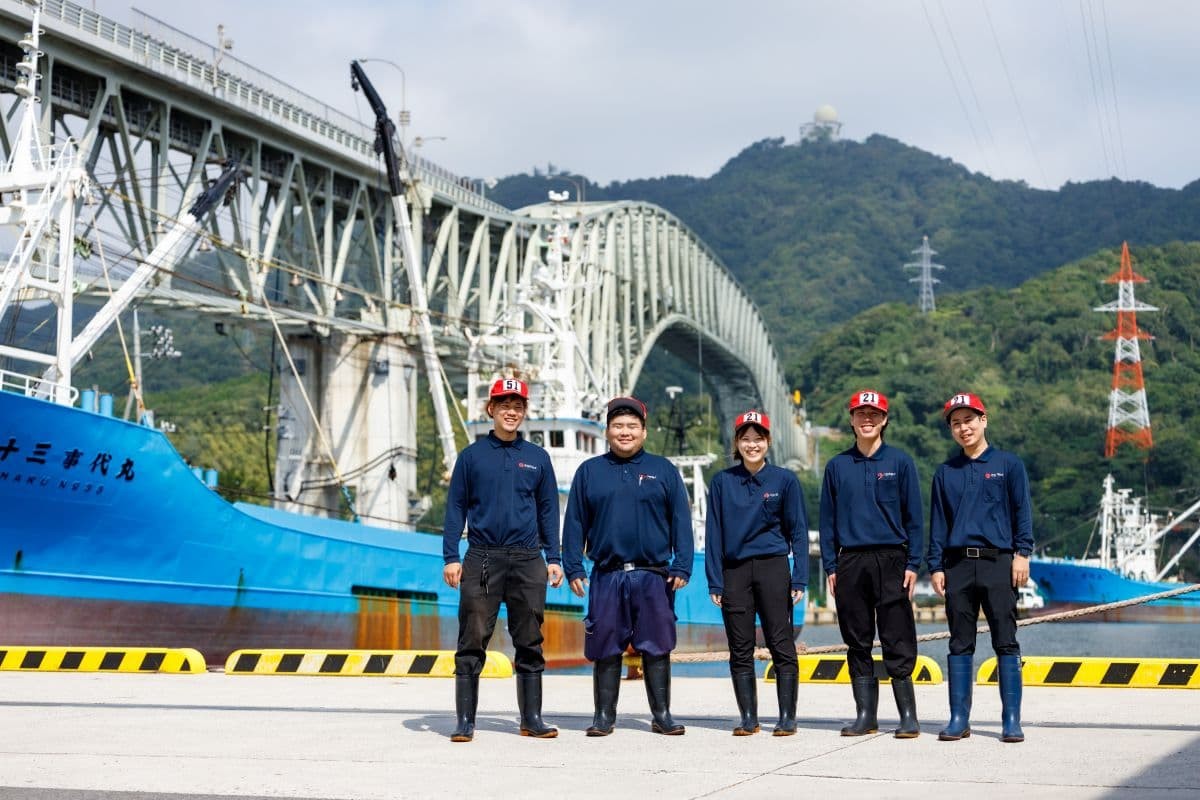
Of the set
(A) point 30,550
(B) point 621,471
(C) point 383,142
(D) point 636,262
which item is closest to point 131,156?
(C) point 383,142

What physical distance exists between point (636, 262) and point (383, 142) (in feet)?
88.7

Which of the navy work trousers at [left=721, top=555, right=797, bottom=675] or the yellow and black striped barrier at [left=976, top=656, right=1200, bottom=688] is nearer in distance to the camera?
the navy work trousers at [left=721, top=555, right=797, bottom=675]

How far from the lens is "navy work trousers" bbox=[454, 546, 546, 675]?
9.37 m

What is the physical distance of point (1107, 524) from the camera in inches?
3177

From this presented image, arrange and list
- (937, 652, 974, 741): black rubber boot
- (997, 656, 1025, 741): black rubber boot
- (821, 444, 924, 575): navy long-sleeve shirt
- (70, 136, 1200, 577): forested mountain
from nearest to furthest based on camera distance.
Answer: (997, 656, 1025, 741): black rubber boot
(937, 652, 974, 741): black rubber boot
(821, 444, 924, 575): navy long-sleeve shirt
(70, 136, 1200, 577): forested mountain

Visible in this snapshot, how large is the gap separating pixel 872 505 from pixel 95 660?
31.6 feet

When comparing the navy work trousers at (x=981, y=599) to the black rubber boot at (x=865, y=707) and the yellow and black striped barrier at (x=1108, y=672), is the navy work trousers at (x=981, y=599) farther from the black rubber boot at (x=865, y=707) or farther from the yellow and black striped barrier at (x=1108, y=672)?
the yellow and black striped barrier at (x=1108, y=672)

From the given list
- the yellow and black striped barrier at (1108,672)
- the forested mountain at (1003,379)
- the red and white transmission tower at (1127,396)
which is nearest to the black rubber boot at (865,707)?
the yellow and black striped barrier at (1108,672)

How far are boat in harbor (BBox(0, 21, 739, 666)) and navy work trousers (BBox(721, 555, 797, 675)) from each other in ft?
52.8

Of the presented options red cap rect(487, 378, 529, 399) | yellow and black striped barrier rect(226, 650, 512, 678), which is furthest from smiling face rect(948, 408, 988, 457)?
yellow and black striped barrier rect(226, 650, 512, 678)

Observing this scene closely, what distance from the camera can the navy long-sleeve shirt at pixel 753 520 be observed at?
9.44 m

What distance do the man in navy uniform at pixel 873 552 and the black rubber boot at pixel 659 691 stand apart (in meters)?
1.05

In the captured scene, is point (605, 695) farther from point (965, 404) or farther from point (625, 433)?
point (965, 404)

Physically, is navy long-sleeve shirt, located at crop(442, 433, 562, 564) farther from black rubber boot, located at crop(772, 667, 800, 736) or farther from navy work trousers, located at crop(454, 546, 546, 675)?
black rubber boot, located at crop(772, 667, 800, 736)
